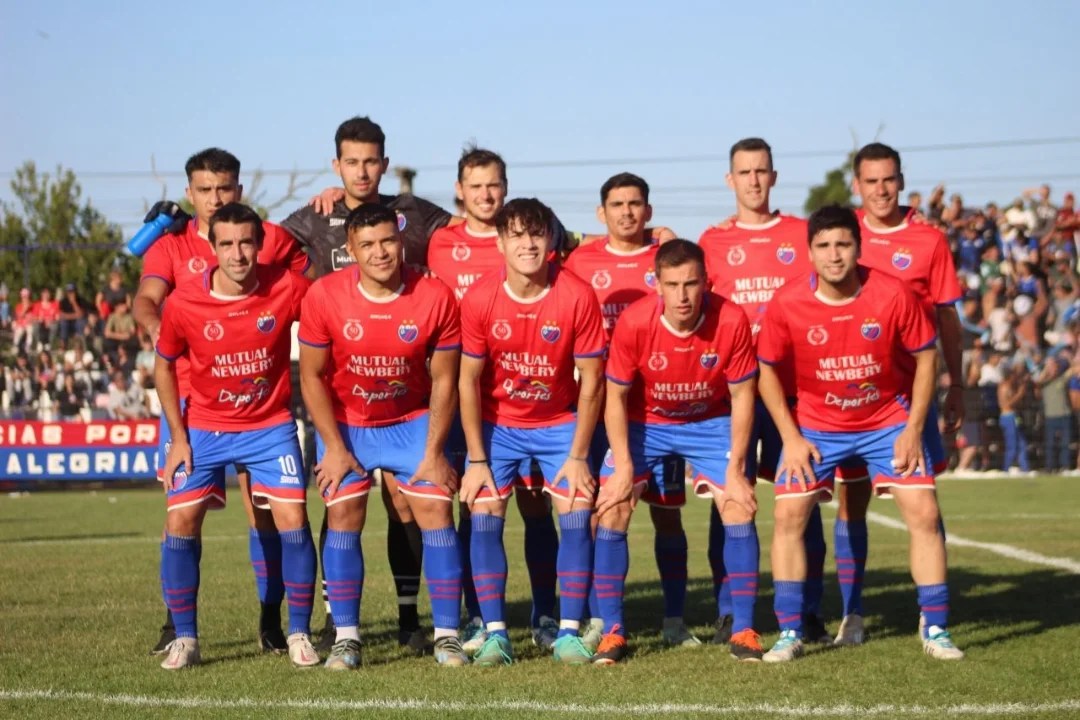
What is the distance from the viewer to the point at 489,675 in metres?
6.61

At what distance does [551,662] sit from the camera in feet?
23.1

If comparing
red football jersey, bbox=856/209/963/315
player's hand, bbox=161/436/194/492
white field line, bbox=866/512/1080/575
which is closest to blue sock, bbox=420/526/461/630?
player's hand, bbox=161/436/194/492

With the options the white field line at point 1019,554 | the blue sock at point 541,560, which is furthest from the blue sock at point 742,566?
the white field line at point 1019,554

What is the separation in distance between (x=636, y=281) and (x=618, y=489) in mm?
1248

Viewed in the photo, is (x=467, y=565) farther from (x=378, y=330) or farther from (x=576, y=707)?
(x=576, y=707)

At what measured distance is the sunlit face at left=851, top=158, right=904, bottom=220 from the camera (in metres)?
7.64

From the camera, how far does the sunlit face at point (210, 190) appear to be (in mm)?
Result: 7691

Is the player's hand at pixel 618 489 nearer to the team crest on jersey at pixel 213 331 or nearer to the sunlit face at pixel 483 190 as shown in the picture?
the sunlit face at pixel 483 190

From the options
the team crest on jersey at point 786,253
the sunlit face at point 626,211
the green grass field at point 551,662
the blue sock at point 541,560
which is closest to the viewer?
the green grass field at point 551,662

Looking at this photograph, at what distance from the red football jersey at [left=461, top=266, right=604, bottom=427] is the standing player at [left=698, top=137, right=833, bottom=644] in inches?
42.3

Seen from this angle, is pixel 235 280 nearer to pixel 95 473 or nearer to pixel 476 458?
pixel 476 458

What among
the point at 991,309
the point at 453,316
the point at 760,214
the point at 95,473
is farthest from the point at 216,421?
the point at 991,309

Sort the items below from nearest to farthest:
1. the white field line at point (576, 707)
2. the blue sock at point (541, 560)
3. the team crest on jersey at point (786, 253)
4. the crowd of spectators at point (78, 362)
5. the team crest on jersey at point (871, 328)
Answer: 1. the white field line at point (576, 707)
2. the team crest on jersey at point (871, 328)
3. the team crest on jersey at point (786, 253)
4. the blue sock at point (541, 560)
5. the crowd of spectators at point (78, 362)

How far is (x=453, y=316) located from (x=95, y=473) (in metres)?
14.1
